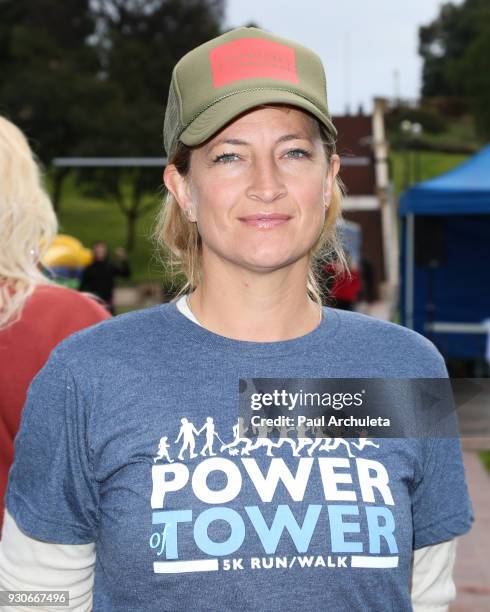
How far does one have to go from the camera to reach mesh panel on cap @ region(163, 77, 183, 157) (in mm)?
1649

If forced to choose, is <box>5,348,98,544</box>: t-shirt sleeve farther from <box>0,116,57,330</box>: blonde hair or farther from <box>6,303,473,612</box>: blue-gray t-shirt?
<box>0,116,57,330</box>: blonde hair

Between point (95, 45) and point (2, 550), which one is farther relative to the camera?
point (95, 45)

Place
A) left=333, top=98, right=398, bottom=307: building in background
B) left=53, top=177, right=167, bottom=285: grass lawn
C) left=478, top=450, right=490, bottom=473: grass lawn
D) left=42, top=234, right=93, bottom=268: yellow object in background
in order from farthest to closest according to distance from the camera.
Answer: left=53, top=177, right=167, bottom=285: grass lawn, left=333, top=98, right=398, bottom=307: building in background, left=42, top=234, right=93, bottom=268: yellow object in background, left=478, top=450, right=490, bottom=473: grass lawn

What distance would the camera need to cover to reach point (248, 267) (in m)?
1.62

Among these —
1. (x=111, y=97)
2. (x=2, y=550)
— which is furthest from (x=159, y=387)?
(x=111, y=97)

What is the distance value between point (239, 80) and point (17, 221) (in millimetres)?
845

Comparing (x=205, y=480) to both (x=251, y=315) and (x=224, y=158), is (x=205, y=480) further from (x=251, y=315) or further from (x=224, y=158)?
(x=224, y=158)

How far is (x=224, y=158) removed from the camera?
159cm

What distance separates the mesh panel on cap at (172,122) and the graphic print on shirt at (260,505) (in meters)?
0.47

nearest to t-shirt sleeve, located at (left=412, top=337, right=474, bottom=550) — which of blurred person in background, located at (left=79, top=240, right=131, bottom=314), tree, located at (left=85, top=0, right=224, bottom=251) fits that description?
blurred person in background, located at (left=79, top=240, right=131, bottom=314)

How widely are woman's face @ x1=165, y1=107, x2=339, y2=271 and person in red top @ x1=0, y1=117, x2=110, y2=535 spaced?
0.70 meters

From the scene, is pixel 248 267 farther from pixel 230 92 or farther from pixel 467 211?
pixel 467 211

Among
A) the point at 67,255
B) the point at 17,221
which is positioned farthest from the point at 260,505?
the point at 67,255

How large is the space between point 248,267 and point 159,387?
24 cm
